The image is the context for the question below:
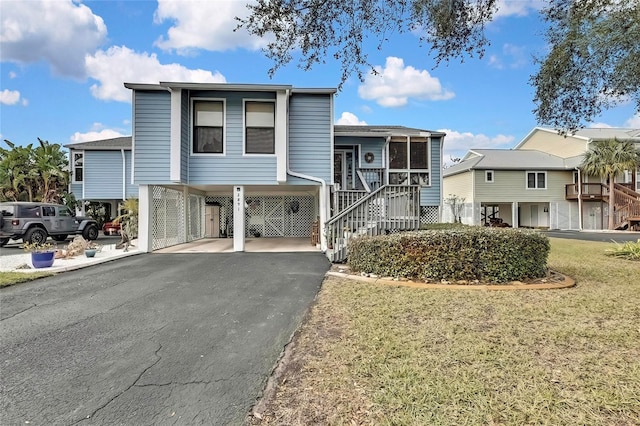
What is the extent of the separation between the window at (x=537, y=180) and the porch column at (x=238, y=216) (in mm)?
22336

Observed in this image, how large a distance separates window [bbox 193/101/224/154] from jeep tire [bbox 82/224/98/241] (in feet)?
28.2

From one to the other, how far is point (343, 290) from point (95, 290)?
4.24 metres

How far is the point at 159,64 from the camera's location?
11.9m

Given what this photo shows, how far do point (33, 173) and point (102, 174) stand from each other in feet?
15.6

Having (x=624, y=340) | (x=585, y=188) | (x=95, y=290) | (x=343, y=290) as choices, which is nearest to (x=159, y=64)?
(x=95, y=290)

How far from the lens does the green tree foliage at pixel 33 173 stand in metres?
18.9

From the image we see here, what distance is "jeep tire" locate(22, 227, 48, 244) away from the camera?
503 inches

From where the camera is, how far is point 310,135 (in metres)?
11.0

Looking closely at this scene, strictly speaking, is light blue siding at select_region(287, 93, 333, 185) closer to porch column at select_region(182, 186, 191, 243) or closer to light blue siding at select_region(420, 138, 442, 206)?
porch column at select_region(182, 186, 191, 243)

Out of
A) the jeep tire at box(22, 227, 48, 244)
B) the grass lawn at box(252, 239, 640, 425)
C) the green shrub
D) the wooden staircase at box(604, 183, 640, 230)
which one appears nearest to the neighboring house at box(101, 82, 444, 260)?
the grass lawn at box(252, 239, 640, 425)

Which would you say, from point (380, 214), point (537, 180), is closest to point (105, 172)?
point (380, 214)

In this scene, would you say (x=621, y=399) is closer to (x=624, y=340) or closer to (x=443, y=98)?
(x=624, y=340)

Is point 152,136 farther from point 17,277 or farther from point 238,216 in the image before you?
point 17,277

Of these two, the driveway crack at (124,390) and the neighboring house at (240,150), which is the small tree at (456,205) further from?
the driveway crack at (124,390)
